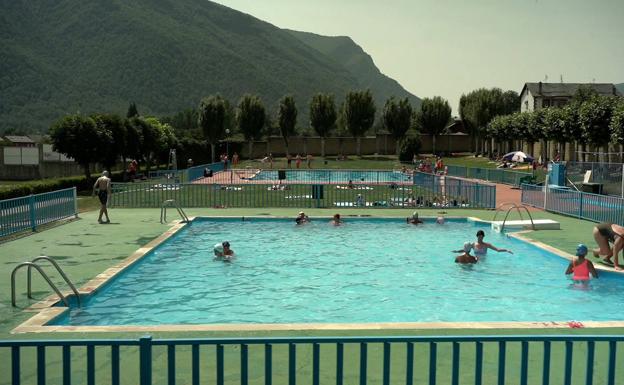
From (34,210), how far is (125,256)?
5.66m

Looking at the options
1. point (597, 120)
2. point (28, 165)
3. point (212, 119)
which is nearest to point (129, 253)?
point (28, 165)

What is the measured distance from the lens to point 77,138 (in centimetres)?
3375

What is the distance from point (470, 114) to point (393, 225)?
61.5 m

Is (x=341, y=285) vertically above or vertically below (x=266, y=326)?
below

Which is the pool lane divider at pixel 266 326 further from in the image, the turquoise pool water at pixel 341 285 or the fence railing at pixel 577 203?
the fence railing at pixel 577 203

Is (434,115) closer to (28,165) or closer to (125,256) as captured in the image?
(28,165)

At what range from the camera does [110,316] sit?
424 inches

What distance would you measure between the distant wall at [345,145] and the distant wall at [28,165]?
3703 centimetres

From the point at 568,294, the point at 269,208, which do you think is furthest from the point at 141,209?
the point at 568,294

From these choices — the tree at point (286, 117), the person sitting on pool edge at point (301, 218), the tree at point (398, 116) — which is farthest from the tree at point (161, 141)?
the tree at point (398, 116)

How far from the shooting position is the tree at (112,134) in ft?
117

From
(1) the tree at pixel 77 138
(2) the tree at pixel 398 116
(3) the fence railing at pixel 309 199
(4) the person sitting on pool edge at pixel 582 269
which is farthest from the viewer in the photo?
(2) the tree at pixel 398 116

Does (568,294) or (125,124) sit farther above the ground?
(125,124)

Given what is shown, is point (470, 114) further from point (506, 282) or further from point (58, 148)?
point (506, 282)
